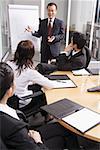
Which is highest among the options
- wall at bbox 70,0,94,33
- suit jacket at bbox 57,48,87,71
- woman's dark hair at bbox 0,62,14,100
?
wall at bbox 70,0,94,33

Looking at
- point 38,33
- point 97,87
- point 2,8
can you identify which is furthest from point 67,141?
point 2,8

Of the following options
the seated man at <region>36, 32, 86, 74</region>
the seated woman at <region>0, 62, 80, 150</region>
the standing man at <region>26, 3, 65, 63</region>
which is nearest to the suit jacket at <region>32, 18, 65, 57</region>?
the standing man at <region>26, 3, 65, 63</region>

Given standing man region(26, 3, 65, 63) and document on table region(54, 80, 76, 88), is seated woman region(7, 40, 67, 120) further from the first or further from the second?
standing man region(26, 3, 65, 63)

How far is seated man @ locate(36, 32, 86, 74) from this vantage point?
2.32 meters

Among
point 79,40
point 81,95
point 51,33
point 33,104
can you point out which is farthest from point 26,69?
point 51,33

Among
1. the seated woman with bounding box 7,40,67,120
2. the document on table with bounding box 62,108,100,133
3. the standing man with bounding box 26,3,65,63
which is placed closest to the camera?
the document on table with bounding box 62,108,100,133

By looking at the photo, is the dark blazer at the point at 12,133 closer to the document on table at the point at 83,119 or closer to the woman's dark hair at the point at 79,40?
the document on table at the point at 83,119

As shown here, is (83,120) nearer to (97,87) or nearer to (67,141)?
(67,141)

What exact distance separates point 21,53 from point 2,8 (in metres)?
2.23

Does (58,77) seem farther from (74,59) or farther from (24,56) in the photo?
(24,56)

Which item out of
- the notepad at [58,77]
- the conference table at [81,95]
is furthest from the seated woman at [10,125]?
the notepad at [58,77]

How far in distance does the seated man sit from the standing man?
1033 millimetres

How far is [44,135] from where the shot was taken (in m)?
1.53

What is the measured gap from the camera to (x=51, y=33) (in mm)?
3496
